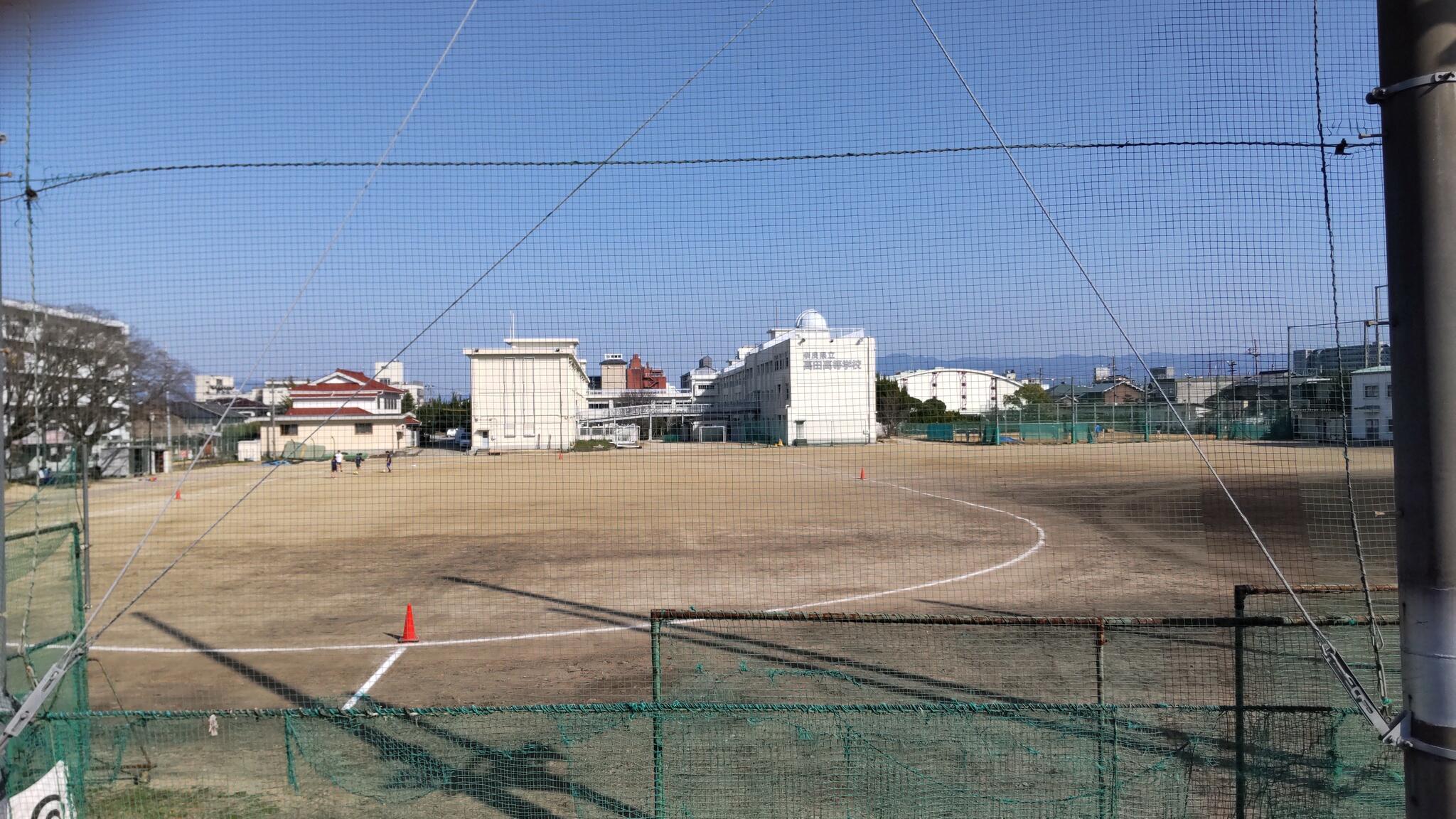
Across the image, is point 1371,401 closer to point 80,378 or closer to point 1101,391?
point 1101,391

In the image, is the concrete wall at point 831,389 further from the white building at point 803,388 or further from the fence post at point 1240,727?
the fence post at point 1240,727

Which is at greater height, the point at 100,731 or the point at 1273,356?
the point at 1273,356

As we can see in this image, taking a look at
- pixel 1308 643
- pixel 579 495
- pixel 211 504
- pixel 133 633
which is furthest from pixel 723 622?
pixel 211 504

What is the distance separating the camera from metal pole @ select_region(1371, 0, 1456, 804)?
7.72 ft

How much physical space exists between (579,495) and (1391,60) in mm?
24399

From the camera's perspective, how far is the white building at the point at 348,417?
7383 millimetres

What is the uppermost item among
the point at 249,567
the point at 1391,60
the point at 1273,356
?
the point at 1391,60

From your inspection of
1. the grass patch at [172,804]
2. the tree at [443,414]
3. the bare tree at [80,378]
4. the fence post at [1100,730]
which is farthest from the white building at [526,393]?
the fence post at [1100,730]

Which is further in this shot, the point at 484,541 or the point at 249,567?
the point at 484,541

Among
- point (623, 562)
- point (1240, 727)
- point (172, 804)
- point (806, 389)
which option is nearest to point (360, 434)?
point (623, 562)

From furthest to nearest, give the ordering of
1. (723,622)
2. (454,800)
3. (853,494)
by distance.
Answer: (853,494), (723,622), (454,800)

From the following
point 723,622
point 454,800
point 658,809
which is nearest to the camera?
point 658,809

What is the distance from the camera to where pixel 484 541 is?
16.6 m

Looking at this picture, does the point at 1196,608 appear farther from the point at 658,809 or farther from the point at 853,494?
the point at 853,494
